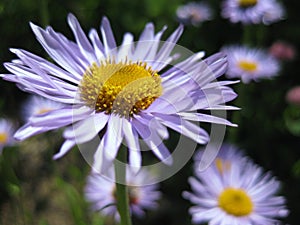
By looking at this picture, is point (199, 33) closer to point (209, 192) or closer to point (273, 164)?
point (273, 164)

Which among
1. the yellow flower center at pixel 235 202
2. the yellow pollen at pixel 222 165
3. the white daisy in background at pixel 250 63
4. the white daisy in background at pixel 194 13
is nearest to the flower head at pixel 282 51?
the white daisy in background at pixel 250 63

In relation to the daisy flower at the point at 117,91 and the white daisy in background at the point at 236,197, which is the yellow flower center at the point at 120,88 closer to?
the daisy flower at the point at 117,91

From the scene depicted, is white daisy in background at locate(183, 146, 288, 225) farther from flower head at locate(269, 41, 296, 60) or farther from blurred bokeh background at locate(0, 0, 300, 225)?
flower head at locate(269, 41, 296, 60)

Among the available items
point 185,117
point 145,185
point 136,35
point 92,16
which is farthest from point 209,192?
point 92,16

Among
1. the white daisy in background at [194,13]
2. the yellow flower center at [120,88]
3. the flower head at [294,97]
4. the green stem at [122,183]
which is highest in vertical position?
the white daisy in background at [194,13]

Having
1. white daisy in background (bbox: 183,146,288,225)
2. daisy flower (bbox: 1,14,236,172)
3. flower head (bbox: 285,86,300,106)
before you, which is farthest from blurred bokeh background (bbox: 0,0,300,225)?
daisy flower (bbox: 1,14,236,172)
